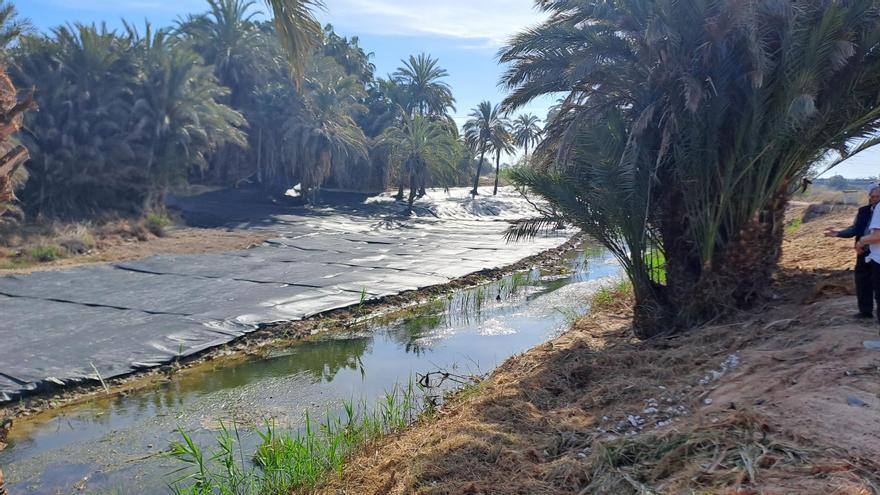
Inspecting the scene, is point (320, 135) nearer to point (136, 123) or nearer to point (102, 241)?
point (136, 123)

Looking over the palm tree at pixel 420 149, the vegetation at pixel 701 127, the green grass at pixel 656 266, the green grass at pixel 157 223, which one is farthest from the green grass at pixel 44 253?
the palm tree at pixel 420 149

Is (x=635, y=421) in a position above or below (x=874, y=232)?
below

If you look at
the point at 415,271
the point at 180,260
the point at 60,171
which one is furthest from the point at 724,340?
the point at 60,171

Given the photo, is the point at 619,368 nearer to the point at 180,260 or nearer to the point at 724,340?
the point at 724,340

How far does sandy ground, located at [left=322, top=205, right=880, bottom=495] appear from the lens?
3834 millimetres

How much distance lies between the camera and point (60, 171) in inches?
866

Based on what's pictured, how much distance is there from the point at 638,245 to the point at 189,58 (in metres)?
21.9

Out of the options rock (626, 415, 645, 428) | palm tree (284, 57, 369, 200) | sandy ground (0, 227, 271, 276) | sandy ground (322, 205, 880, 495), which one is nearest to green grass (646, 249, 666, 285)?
sandy ground (322, 205, 880, 495)

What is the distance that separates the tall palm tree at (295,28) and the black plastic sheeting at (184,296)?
586cm

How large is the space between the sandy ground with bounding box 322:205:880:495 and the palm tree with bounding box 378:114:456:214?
91.5 ft

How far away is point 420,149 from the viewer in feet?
120

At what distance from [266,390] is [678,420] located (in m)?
6.05

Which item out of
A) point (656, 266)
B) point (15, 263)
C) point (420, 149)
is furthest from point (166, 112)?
point (656, 266)

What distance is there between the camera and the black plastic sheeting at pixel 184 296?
952cm
